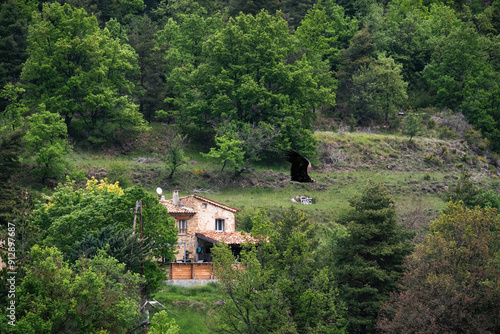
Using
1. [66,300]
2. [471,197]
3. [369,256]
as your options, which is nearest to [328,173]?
[471,197]

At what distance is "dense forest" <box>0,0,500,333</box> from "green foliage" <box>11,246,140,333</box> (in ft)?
0.29

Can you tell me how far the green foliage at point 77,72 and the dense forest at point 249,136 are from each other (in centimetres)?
17

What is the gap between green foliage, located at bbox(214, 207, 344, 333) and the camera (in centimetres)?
3366

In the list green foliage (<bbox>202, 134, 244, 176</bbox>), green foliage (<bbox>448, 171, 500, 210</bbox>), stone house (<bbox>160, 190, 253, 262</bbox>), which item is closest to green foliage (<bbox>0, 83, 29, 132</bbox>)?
stone house (<bbox>160, 190, 253, 262</bbox>)

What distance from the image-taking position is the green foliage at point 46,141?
50.6 m

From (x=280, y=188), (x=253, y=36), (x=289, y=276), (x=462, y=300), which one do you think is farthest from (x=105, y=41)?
(x=462, y=300)

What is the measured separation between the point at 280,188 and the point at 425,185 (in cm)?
1222

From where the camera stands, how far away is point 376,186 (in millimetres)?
41094

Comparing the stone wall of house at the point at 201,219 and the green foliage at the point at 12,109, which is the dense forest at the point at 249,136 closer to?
the green foliage at the point at 12,109

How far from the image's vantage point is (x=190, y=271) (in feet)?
136

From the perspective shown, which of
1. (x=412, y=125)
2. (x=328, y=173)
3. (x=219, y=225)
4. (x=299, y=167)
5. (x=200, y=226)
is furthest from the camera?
(x=412, y=125)

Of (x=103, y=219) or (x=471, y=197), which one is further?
(x=471, y=197)

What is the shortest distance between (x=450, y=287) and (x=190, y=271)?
1433cm

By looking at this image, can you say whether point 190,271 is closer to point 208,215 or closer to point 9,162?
point 208,215
